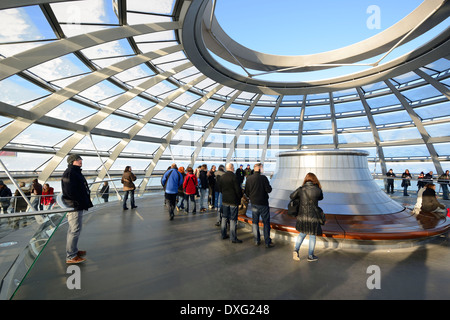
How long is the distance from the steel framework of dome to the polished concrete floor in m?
5.96

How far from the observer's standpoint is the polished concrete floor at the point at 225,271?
2.78 meters

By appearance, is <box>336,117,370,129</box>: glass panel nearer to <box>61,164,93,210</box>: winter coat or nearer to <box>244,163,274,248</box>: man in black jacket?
<box>244,163,274,248</box>: man in black jacket

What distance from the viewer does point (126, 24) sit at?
7.54 m

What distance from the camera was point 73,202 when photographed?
146 inches

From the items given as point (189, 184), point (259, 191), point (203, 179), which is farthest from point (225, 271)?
point (203, 179)

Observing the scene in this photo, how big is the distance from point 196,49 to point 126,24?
11.1 ft

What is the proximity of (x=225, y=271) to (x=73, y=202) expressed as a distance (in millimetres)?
2961

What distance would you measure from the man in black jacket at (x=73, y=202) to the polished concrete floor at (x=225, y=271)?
0.24 m

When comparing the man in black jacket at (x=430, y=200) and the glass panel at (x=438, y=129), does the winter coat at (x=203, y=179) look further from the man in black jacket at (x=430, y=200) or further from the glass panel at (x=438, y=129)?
the glass panel at (x=438, y=129)

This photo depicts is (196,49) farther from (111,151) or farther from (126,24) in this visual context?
(111,151)

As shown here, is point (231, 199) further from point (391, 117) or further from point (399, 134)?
point (399, 134)

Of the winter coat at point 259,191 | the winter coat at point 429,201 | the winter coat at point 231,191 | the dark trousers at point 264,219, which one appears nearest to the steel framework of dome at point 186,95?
the winter coat at point 231,191

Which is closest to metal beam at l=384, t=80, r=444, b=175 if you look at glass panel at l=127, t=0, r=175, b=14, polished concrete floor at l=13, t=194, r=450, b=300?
polished concrete floor at l=13, t=194, r=450, b=300

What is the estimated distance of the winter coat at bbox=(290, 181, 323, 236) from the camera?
3807 millimetres
